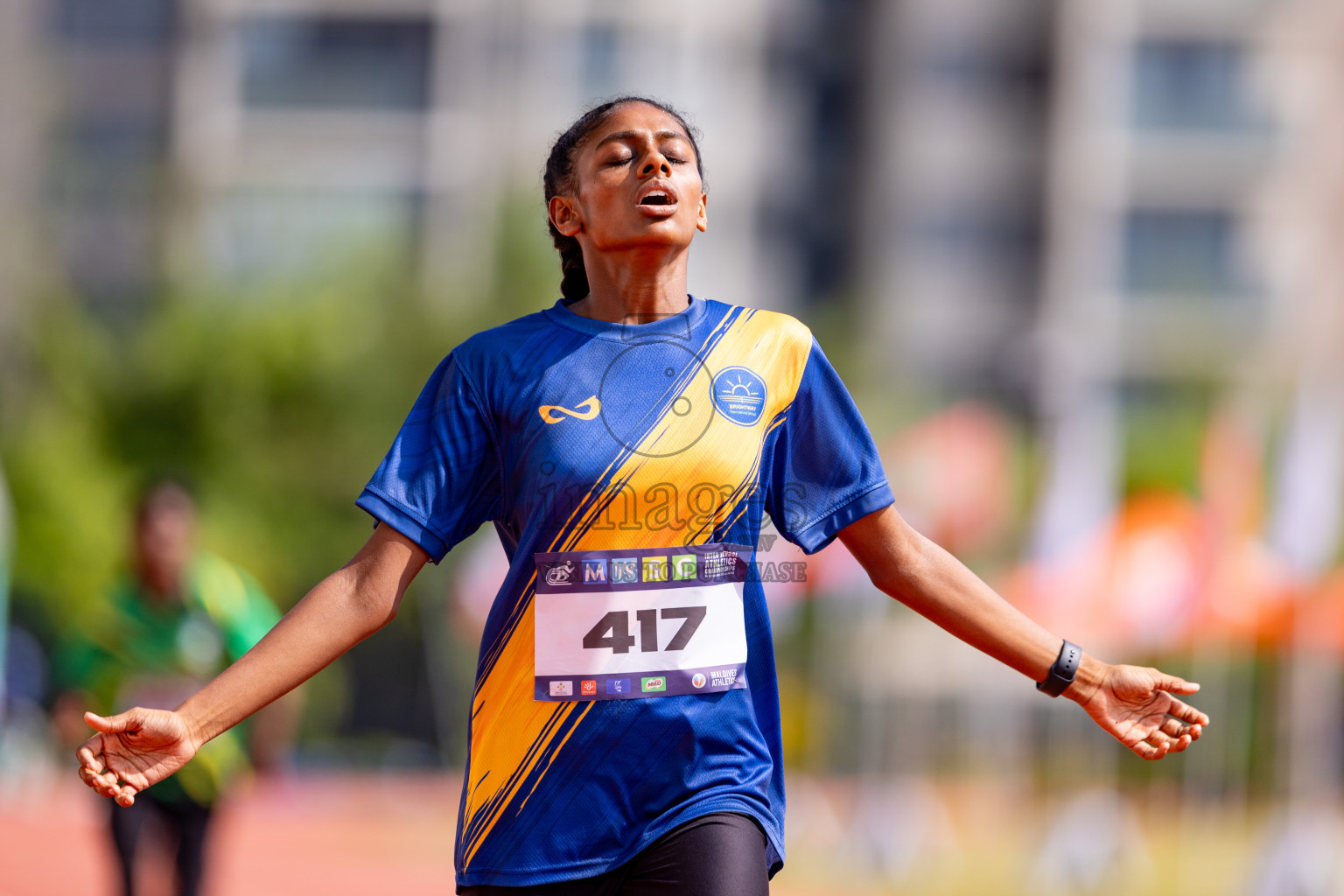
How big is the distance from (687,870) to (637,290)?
1.03 meters

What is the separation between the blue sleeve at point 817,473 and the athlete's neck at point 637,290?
29 centimetres

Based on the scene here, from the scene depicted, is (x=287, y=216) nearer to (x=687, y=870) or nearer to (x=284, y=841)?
(x=284, y=841)

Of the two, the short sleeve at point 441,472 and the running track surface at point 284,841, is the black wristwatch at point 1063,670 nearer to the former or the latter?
the short sleeve at point 441,472

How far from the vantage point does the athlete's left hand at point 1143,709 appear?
10.2 ft

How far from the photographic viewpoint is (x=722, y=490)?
115 inches

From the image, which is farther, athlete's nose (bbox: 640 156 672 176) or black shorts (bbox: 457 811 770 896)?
athlete's nose (bbox: 640 156 672 176)

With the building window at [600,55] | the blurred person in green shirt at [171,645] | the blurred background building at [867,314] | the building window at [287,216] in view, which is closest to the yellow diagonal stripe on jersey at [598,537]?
Result: the blurred person in green shirt at [171,645]

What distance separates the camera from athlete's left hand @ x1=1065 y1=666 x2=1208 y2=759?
3104 mm

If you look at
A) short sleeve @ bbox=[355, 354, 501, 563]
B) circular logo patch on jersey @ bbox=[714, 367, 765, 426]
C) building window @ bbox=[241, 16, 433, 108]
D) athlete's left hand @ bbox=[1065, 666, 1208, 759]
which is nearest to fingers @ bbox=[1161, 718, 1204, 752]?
athlete's left hand @ bbox=[1065, 666, 1208, 759]

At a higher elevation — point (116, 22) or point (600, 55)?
point (116, 22)

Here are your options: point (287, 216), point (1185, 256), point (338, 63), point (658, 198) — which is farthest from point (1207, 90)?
point (658, 198)

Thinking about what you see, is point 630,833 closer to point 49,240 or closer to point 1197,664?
point 1197,664

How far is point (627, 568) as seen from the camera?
290 centimetres

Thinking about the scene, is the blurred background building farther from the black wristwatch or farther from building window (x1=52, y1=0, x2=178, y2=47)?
the black wristwatch
